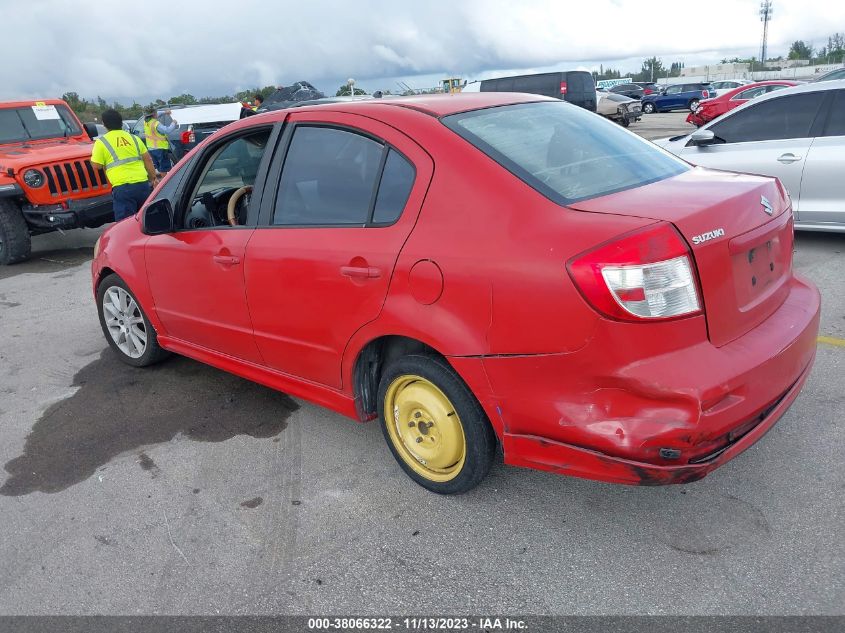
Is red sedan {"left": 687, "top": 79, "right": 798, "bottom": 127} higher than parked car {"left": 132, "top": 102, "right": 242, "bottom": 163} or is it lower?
lower

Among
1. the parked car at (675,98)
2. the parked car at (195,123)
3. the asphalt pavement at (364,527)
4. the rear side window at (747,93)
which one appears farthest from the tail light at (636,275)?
the parked car at (675,98)

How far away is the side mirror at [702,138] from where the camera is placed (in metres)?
7.12

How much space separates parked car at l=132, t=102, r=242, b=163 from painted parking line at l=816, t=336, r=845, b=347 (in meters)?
13.2

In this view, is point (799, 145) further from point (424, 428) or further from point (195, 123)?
point (195, 123)

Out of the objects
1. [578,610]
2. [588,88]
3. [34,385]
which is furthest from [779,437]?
[588,88]

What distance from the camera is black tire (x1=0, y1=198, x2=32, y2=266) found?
891cm

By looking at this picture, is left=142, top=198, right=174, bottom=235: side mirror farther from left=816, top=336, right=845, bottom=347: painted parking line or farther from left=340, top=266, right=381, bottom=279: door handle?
left=816, top=336, right=845, bottom=347: painted parking line

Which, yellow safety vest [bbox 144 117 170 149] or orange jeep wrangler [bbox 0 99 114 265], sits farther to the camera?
yellow safety vest [bbox 144 117 170 149]

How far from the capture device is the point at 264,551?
286 centimetres

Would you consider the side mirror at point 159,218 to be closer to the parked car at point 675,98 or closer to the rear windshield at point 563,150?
the rear windshield at point 563,150

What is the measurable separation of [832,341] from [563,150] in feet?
8.59

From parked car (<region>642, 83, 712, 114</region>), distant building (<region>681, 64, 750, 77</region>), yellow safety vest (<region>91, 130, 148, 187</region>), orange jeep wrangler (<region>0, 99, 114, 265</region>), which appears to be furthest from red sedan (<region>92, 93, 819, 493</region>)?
distant building (<region>681, 64, 750, 77</region>)

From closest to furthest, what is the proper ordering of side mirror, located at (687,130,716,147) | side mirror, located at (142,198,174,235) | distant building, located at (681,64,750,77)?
side mirror, located at (142,198,174,235) < side mirror, located at (687,130,716,147) < distant building, located at (681,64,750,77)

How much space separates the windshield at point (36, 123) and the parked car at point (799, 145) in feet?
29.5
